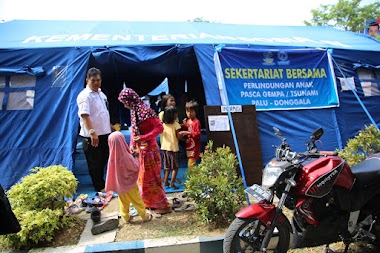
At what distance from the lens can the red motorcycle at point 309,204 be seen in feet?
7.20

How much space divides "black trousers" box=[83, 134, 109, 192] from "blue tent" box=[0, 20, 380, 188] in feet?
1.17


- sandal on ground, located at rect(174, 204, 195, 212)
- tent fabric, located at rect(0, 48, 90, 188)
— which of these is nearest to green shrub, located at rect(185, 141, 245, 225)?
sandal on ground, located at rect(174, 204, 195, 212)

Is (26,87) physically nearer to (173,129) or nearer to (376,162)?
(173,129)

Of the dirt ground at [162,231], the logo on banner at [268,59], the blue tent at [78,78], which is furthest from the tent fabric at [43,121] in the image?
the logo on banner at [268,59]

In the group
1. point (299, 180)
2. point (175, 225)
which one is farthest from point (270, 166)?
point (175, 225)

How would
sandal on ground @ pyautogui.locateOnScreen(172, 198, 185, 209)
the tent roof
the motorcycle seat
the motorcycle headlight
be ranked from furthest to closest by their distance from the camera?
the tent roof, sandal on ground @ pyautogui.locateOnScreen(172, 198, 185, 209), the motorcycle seat, the motorcycle headlight

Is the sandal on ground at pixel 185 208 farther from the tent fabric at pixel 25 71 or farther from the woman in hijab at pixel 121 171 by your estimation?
the tent fabric at pixel 25 71

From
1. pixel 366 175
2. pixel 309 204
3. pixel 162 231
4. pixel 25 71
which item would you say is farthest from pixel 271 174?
pixel 25 71

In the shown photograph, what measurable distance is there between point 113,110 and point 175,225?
765 cm

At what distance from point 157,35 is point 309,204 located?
4.64 metres

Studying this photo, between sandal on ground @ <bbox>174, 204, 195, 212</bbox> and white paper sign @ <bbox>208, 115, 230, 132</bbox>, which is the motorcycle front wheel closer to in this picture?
sandal on ground @ <bbox>174, 204, 195, 212</bbox>

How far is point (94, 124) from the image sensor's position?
420 centimetres

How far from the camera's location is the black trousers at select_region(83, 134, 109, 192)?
424 cm

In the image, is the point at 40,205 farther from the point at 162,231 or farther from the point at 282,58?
the point at 282,58
